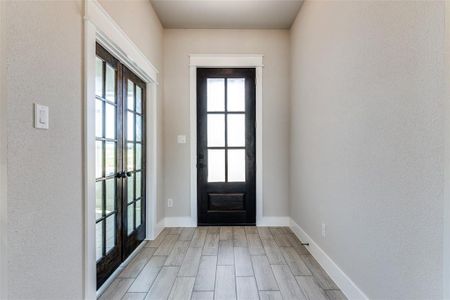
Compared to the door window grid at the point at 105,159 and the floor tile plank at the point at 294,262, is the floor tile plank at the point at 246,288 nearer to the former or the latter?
the floor tile plank at the point at 294,262

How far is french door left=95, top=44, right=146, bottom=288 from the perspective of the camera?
213cm

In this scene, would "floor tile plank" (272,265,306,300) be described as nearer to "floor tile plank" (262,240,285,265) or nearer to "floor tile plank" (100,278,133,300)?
"floor tile plank" (262,240,285,265)

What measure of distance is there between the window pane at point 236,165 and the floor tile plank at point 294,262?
1.20m

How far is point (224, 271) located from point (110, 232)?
40.3 inches

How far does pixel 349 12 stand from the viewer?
2.03 meters

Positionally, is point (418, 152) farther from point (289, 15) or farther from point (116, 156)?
point (289, 15)

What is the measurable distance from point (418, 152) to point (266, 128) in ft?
8.61

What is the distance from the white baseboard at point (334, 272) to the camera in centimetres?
192

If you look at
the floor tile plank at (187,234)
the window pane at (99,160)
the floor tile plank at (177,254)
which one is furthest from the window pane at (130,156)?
the floor tile plank at (187,234)

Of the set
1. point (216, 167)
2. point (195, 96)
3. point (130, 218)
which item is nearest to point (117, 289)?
point (130, 218)

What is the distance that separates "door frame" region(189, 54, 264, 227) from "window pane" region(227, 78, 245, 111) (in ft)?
0.61

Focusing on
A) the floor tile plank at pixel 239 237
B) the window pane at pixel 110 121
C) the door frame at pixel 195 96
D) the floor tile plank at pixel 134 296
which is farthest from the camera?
the door frame at pixel 195 96

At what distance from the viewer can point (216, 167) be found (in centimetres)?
389

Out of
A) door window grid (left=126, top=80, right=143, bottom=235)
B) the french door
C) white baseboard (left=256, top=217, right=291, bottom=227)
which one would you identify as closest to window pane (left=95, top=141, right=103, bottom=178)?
the french door
